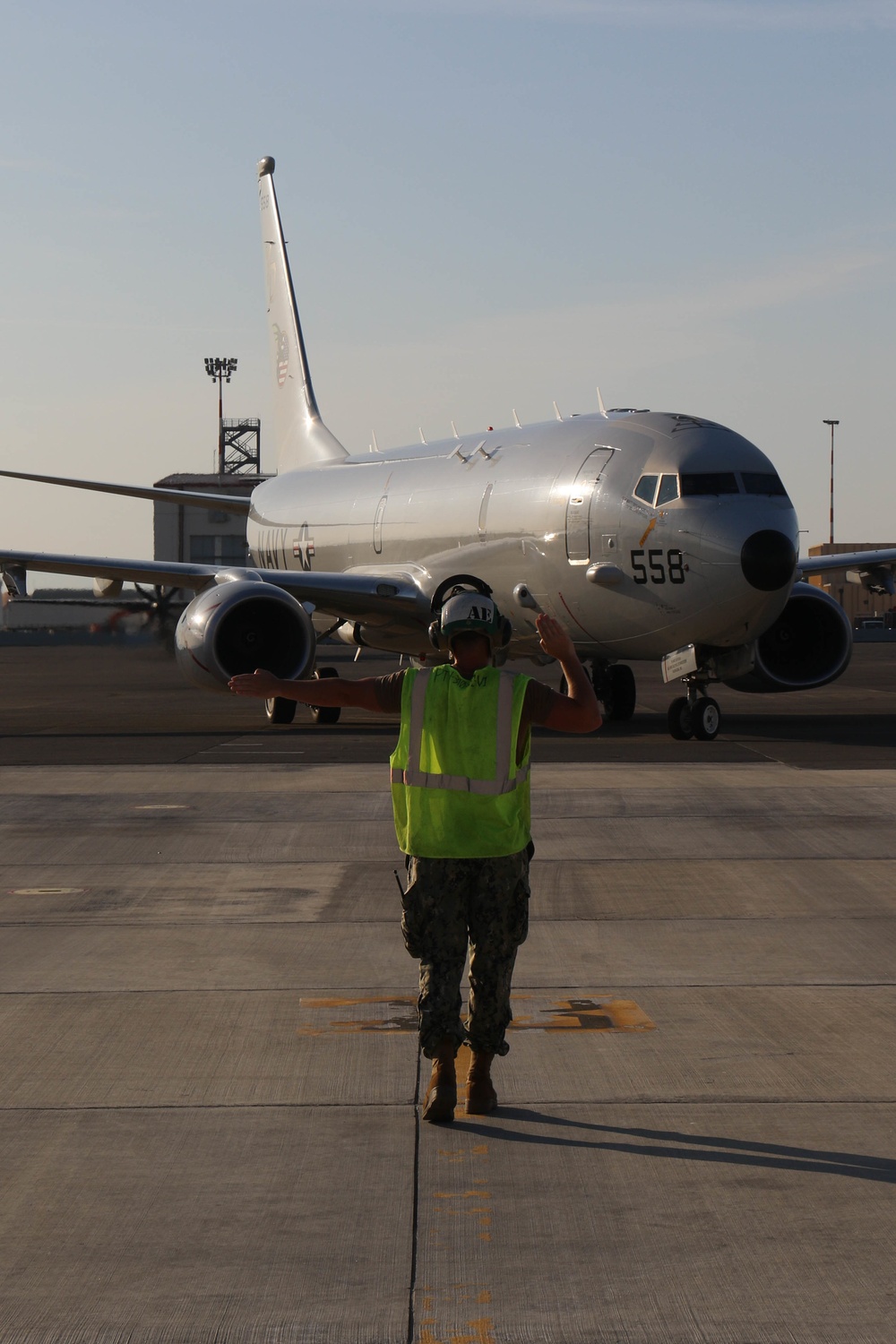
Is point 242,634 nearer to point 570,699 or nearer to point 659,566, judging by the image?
point 659,566

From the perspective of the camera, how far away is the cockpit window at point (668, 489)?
18.9 meters

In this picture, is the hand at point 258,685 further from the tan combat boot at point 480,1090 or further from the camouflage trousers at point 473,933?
the tan combat boot at point 480,1090

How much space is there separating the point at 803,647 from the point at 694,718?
4408 millimetres

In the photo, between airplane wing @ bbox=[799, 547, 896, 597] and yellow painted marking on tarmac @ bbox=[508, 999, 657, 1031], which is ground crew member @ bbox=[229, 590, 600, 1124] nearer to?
yellow painted marking on tarmac @ bbox=[508, 999, 657, 1031]

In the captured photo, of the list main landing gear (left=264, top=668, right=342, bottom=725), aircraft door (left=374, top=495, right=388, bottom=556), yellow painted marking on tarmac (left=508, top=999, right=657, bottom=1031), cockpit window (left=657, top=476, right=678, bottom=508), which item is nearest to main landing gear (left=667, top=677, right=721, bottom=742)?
cockpit window (left=657, top=476, right=678, bottom=508)

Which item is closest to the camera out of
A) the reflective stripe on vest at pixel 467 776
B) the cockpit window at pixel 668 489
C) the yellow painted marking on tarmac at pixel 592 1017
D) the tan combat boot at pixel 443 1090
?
the tan combat boot at pixel 443 1090

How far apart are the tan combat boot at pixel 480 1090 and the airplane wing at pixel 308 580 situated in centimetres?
1776

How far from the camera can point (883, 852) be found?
10.8 metres

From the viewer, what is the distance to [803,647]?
75.9ft

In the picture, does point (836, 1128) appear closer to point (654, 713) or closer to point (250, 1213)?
point (250, 1213)

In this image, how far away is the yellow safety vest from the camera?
548 cm

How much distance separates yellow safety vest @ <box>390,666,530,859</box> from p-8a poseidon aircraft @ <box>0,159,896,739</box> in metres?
12.8

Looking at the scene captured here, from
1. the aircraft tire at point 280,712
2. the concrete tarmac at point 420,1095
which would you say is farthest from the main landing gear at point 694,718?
the concrete tarmac at point 420,1095

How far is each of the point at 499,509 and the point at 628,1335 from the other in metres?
18.7
